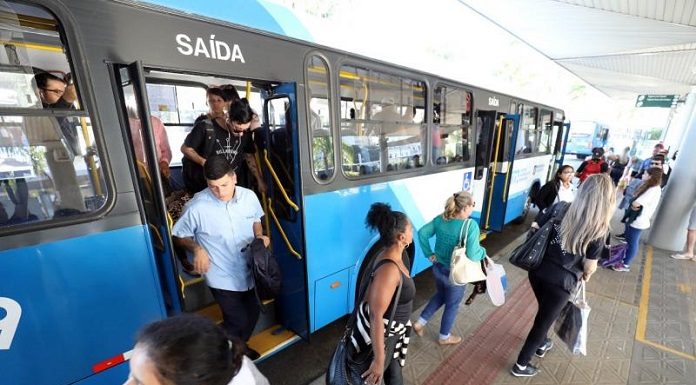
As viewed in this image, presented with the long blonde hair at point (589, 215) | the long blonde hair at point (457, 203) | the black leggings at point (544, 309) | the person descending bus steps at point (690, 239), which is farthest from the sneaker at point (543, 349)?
the person descending bus steps at point (690, 239)

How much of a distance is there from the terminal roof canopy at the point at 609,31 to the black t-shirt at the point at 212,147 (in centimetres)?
641

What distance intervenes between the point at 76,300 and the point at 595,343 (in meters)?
4.26

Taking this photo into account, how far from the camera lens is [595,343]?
2.99 m

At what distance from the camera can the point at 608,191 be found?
2.07 meters

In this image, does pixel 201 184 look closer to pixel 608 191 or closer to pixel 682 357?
pixel 608 191

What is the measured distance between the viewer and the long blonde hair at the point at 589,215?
2.05 metres

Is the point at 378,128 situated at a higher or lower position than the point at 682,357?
higher

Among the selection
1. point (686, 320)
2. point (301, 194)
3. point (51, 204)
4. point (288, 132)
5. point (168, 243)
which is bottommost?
point (686, 320)

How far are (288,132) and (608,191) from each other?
2.31m

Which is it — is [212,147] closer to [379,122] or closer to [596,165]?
[379,122]

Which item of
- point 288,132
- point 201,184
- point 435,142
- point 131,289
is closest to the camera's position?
point 131,289

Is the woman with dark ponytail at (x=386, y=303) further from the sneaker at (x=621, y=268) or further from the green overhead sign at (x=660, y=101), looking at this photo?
the green overhead sign at (x=660, y=101)

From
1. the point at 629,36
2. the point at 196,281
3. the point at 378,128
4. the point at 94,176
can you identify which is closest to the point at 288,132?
the point at 378,128

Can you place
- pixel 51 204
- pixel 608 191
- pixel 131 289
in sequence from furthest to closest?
pixel 608 191, pixel 131 289, pixel 51 204
